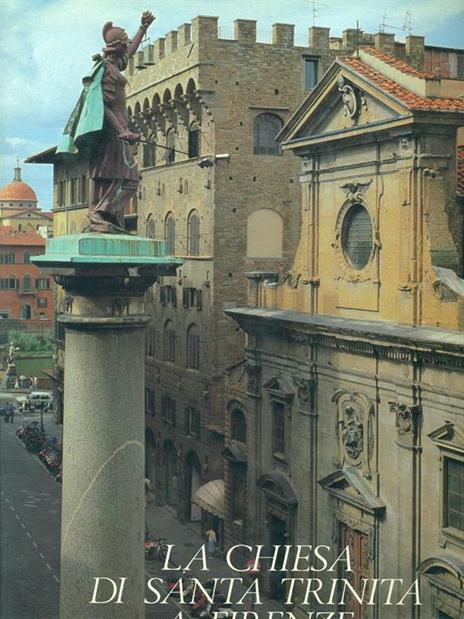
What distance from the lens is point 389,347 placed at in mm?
25234

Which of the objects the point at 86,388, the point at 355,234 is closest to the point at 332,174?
the point at 355,234

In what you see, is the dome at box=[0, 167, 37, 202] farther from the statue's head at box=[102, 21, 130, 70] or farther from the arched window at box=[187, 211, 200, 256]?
the statue's head at box=[102, 21, 130, 70]

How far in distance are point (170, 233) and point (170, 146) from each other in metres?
3.80

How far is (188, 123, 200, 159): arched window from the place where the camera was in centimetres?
4202

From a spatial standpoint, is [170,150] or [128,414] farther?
[170,150]

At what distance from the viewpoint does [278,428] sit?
104ft

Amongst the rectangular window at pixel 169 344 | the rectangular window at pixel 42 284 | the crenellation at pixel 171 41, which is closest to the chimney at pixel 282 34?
the crenellation at pixel 171 41

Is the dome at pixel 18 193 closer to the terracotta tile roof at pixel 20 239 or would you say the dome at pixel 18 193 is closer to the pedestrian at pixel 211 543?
the terracotta tile roof at pixel 20 239

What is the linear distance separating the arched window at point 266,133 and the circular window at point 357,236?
13286mm

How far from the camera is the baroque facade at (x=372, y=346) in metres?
24.0

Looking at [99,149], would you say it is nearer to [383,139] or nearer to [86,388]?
[86,388]

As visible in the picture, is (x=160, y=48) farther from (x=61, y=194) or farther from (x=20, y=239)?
(x=20, y=239)

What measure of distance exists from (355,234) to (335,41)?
17419 mm

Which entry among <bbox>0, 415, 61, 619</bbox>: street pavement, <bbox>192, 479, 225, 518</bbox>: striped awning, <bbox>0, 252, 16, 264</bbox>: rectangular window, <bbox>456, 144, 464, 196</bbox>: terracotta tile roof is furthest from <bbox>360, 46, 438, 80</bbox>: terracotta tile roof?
<bbox>0, 252, 16, 264</bbox>: rectangular window
